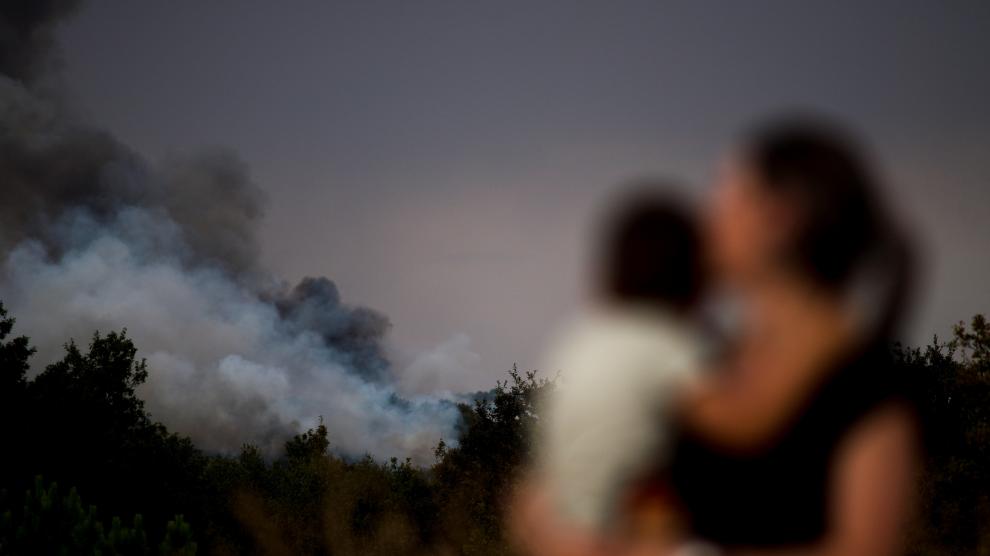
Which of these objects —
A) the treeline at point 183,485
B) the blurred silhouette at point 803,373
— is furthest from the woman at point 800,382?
the treeline at point 183,485

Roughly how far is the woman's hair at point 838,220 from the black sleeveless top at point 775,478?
133mm

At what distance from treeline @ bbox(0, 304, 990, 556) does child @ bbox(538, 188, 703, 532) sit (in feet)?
1.43

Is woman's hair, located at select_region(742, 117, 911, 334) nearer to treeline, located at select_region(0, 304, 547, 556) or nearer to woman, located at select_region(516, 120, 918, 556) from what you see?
woman, located at select_region(516, 120, 918, 556)

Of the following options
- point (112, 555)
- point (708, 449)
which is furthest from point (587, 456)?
point (112, 555)

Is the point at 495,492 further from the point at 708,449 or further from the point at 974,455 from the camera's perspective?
the point at 708,449

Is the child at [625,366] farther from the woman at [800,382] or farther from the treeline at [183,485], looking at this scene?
the treeline at [183,485]

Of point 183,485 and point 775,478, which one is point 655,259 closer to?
point 775,478

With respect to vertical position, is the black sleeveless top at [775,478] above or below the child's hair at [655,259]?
below

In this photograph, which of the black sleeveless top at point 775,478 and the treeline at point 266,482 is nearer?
the black sleeveless top at point 775,478

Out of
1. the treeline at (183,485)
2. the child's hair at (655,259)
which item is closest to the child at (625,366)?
the child's hair at (655,259)

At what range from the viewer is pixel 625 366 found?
45.4 inches

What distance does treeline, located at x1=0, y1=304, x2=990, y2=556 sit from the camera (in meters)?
13.7

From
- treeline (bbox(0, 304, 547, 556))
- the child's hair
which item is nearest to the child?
the child's hair

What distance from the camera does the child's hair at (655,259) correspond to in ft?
3.91
